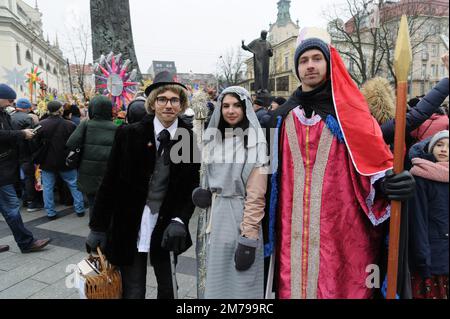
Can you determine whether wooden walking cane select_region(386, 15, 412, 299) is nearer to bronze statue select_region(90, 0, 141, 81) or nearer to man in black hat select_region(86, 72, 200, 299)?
man in black hat select_region(86, 72, 200, 299)

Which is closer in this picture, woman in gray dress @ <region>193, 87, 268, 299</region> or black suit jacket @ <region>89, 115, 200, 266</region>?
woman in gray dress @ <region>193, 87, 268, 299</region>

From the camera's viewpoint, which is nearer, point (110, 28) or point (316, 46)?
point (316, 46)

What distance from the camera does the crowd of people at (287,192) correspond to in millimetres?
1649

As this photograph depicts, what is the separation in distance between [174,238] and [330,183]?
1048 millimetres

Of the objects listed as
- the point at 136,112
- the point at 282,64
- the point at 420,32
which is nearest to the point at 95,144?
the point at 136,112

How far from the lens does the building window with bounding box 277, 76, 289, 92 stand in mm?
43719

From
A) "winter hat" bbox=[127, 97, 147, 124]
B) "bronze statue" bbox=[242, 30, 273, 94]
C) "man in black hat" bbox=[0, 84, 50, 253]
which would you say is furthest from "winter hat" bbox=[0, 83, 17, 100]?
"bronze statue" bbox=[242, 30, 273, 94]

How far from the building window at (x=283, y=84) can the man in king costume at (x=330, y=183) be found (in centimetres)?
4319

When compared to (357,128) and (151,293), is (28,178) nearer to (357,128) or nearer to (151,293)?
(151,293)

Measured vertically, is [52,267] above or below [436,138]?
below

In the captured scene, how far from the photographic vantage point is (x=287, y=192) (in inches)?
74.3
